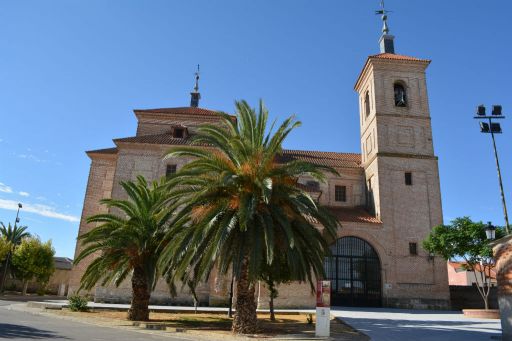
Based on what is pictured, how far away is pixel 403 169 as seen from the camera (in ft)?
98.5

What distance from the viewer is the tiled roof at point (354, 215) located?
28.5 m

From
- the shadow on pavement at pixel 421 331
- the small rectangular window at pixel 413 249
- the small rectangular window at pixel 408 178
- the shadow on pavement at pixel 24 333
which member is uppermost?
the small rectangular window at pixel 408 178

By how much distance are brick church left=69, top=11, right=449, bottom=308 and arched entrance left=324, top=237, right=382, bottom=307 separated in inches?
2.7

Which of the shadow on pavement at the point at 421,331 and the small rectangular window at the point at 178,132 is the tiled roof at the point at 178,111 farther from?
the shadow on pavement at the point at 421,331

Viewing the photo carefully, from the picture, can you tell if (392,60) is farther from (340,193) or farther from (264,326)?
(264,326)

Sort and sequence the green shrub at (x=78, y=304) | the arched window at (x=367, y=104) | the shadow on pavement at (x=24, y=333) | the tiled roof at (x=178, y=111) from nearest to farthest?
the shadow on pavement at (x=24, y=333) < the green shrub at (x=78, y=304) < the tiled roof at (x=178, y=111) < the arched window at (x=367, y=104)

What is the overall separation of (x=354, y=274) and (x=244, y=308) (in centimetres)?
1682

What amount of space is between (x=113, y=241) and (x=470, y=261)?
18203 millimetres

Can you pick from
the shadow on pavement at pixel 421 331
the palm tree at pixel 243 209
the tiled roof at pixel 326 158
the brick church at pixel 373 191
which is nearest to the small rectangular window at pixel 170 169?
the brick church at pixel 373 191

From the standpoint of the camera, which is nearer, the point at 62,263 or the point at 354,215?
the point at 354,215

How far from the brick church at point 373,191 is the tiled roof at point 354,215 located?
0.25ft

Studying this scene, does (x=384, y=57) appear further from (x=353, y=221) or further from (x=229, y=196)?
(x=229, y=196)

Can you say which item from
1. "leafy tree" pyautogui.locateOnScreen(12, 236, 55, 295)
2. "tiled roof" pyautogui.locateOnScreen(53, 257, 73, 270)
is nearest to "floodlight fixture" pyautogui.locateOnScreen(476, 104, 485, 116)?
"leafy tree" pyautogui.locateOnScreen(12, 236, 55, 295)

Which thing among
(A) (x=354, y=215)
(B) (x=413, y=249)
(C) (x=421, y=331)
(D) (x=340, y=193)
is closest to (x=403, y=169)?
(A) (x=354, y=215)
